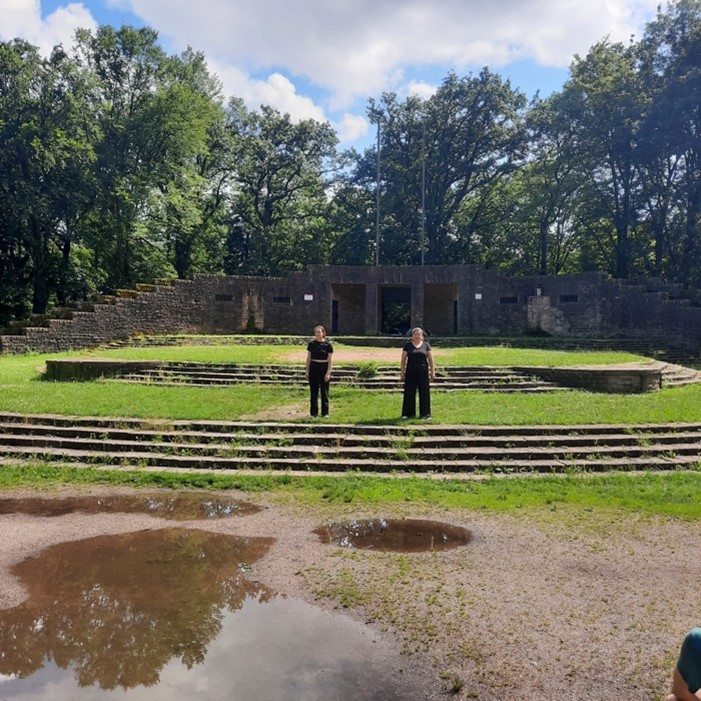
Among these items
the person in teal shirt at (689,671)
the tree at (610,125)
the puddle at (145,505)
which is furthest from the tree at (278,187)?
the person in teal shirt at (689,671)

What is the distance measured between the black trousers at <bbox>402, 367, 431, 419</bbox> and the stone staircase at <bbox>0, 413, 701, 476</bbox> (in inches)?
23.9

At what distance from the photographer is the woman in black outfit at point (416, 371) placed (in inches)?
396

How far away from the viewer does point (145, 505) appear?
7109mm

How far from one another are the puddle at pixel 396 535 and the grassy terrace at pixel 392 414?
0.74 meters

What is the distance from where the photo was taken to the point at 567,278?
27.7 metres

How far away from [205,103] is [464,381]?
26161 mm

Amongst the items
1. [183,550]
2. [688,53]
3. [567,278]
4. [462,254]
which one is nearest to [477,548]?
[183,550]

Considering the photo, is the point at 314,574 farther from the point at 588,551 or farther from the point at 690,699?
the point at 690,699

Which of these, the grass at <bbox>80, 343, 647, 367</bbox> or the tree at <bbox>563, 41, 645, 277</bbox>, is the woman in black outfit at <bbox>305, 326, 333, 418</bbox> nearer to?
the grass at <bbox>80, 343, 647, 367</bbox>

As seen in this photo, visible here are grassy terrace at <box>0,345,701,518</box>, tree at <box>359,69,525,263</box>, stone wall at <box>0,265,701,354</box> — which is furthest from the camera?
tree at <box>359,69,525,263</box>

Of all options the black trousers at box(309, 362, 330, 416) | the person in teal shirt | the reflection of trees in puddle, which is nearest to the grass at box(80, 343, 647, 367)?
the black trousers at box(309, 362, 330, 416)

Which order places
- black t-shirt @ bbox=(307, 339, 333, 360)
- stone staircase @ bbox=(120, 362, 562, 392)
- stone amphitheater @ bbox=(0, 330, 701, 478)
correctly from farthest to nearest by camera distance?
stone staircase @ bbox=(120, 362, 562, 392)
black t-shirt @ bbox=(307, 339, 333, 360)
stone amphitheater @ bbox=(0, 330, 701, 478)

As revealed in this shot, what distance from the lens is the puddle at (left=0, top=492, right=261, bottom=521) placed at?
22.3 feet

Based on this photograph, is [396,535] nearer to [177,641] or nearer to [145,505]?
[177,641]
